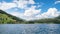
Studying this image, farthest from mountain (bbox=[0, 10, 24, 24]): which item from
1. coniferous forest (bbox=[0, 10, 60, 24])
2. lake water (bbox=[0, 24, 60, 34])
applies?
lake water (bbox=[0, 24, 60, 34])

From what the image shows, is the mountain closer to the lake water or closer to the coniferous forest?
the coniferous forest

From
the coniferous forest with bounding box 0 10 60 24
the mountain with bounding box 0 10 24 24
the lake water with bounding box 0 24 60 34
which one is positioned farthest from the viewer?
the mountain with bounding box 0 10 24 24

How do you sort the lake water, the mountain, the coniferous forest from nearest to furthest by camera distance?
1. the lake water
2. the coniferous forest
3. the mountain

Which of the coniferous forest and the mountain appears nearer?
the coniferous forest

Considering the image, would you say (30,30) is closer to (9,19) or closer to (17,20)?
(17,20)

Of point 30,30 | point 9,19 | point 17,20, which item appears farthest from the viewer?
point 17,20

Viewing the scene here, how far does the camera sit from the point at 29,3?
37.3m

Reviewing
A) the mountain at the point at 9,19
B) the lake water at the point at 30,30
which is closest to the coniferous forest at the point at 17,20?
the mountain at the point at 9,19

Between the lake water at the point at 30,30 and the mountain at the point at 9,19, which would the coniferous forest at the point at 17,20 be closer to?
the mountain at the point at 9,19

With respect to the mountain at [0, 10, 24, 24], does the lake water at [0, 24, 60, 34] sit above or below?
below

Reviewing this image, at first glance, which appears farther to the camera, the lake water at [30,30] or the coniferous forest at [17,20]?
the coniferous forest at [17,20]

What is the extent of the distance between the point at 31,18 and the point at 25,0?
7.74m

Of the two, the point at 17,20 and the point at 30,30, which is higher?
the point at 17,20

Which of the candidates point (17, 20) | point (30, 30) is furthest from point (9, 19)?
point (30, 30)
